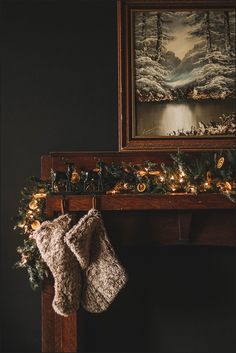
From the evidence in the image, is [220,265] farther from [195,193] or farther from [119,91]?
[119,91]

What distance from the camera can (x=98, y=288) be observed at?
Result: 1792mm

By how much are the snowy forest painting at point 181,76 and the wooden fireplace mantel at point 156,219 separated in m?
0.51

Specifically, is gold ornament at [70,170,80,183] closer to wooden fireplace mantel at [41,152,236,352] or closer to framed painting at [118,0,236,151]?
wooden fireplace mantel at [41,152,236,352]

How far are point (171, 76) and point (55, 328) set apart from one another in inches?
63.0

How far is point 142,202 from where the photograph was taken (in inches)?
71.6

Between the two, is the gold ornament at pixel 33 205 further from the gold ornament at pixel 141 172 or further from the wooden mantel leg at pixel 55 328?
the gold ornament at pixel 141 172

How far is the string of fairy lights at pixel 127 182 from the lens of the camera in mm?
1823

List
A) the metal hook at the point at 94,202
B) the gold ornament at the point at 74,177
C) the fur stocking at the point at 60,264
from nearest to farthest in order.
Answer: the fur stocking at the point at 60,264
the metal hook at the point at 94,202
the gold ornament at the point at 74,177

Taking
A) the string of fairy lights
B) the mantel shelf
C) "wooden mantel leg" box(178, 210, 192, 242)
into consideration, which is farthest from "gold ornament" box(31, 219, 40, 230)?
"wooden mantel leg" box(178, 210, 192, 242)

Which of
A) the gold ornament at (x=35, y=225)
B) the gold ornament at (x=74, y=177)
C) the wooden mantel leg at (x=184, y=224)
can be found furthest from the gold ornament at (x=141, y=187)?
the gold ornament at (x=35, y=225)

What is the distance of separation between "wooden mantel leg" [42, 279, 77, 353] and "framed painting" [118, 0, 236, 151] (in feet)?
3.09

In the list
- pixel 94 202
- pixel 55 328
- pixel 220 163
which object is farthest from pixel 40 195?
pixel 220 163

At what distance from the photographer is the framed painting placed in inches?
85.1

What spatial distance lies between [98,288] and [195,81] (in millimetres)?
1339
